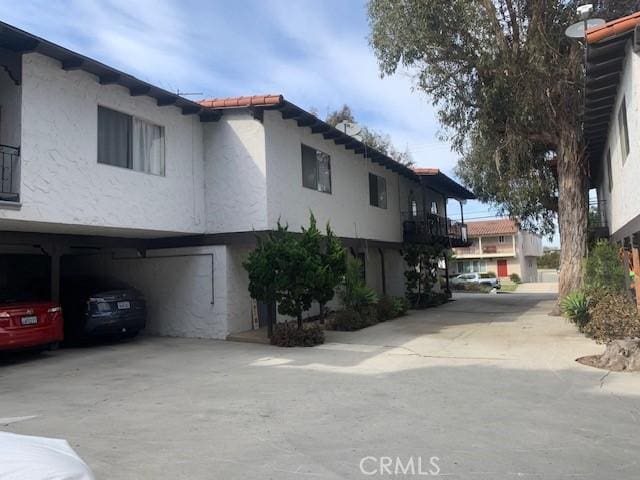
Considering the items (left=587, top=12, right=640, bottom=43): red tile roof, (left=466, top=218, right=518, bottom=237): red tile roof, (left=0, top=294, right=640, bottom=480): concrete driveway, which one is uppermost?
(left=466, top=218, right=518, bottom=237): red tile roof

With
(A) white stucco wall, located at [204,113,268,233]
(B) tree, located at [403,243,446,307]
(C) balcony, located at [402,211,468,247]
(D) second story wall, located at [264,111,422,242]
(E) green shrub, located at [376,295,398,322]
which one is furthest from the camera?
(C) balcony, located at [402,211,468,247]

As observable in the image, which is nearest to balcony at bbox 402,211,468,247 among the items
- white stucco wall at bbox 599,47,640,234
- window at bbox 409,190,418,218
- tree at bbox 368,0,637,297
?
window at bbox 409,190,418,218

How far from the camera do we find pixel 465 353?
10.3 metres

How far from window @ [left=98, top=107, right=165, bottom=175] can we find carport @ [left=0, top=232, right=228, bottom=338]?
80.8 inches

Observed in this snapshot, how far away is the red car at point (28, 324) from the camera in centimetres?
936

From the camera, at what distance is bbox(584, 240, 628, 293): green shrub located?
1199 centimetres

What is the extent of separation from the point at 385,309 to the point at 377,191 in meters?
5.66

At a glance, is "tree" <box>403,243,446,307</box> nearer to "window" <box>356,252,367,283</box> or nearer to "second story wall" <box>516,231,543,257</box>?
"window" <box>356,252,367,283</box>

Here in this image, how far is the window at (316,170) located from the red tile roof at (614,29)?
813 centimetres

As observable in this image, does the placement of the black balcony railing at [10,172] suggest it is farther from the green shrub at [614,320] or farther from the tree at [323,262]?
the green shrub at [614,320]

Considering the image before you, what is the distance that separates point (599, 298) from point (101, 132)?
1096cm

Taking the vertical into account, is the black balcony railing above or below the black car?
above

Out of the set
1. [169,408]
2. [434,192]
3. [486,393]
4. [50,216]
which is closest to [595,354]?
[486,393]

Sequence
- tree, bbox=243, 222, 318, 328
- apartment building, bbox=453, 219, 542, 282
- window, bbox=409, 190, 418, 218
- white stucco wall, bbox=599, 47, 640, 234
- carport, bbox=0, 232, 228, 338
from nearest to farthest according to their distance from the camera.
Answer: white stucco wall, bbox=599, 47, 640, 234
tree, bbox=243, 222, 318, 328
carport, bbox=0, 232, 228, 338
window, bbox=409, 190, 418, 218
apartment building, bbox=453, 219, 542, 282
